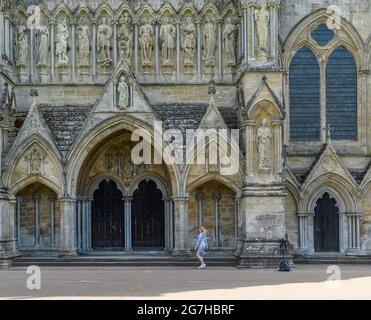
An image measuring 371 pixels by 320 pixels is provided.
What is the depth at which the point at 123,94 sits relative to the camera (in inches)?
1158

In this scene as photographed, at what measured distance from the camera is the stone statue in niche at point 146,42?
30.8 metres

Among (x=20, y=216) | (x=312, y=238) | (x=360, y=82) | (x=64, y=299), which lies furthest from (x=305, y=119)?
(x=64, y=299)

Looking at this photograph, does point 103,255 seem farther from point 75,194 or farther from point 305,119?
point 305,119

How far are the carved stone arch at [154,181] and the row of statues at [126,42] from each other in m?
4.17

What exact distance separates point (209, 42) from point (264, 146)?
15.8ft

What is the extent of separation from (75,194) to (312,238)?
29.2ft

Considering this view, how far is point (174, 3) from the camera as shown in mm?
31094

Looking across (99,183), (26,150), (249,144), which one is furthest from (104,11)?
(249,144)

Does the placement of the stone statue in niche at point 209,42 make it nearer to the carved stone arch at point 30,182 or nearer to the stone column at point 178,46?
the stone column at point 178,46

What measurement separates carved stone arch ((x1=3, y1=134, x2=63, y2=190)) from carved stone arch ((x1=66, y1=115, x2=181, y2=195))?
466 mm

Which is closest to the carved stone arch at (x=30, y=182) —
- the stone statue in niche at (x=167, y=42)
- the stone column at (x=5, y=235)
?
the stone column at (x=5, y=235)

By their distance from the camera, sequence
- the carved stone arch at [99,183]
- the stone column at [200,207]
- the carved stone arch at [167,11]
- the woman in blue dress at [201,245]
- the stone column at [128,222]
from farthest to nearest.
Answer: the carved stone arch at [99,183] → the stone column at [128,222] → the carved stone arch at [167,11] → the stone column at [200,207] → the woman in blue dress at [201,245]

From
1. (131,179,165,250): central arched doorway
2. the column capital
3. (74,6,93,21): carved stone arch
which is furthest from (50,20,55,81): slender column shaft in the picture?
the column capital

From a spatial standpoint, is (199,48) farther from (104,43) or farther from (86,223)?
(86,223)
